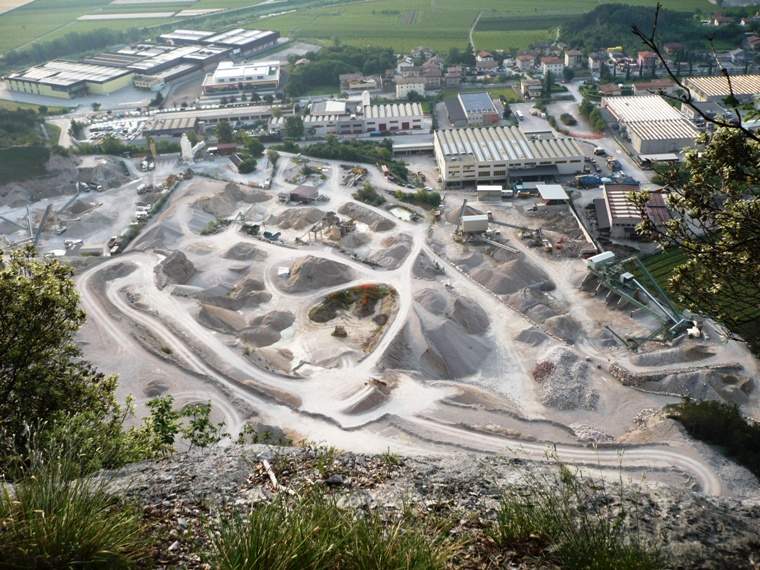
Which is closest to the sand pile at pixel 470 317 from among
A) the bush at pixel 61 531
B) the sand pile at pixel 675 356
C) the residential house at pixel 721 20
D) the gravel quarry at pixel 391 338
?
the gravel quarry at pixel 391 338

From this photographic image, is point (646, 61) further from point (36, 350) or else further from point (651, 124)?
point (36, 350)

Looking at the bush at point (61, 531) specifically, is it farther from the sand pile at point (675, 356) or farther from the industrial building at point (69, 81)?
the industrial building at point (69, 81)

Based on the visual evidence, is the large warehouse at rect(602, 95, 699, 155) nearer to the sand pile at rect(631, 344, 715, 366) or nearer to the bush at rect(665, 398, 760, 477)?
the sand pile at rect(631, 344, 715, 366)

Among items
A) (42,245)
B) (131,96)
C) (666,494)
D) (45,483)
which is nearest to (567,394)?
(666,494)

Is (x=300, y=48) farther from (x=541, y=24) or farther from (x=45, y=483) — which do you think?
(x=45, y=483)

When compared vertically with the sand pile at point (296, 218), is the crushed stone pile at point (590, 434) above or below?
below

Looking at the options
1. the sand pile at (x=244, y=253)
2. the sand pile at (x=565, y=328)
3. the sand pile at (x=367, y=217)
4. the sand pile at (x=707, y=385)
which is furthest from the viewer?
the sand pile at (x=367, y=217)
